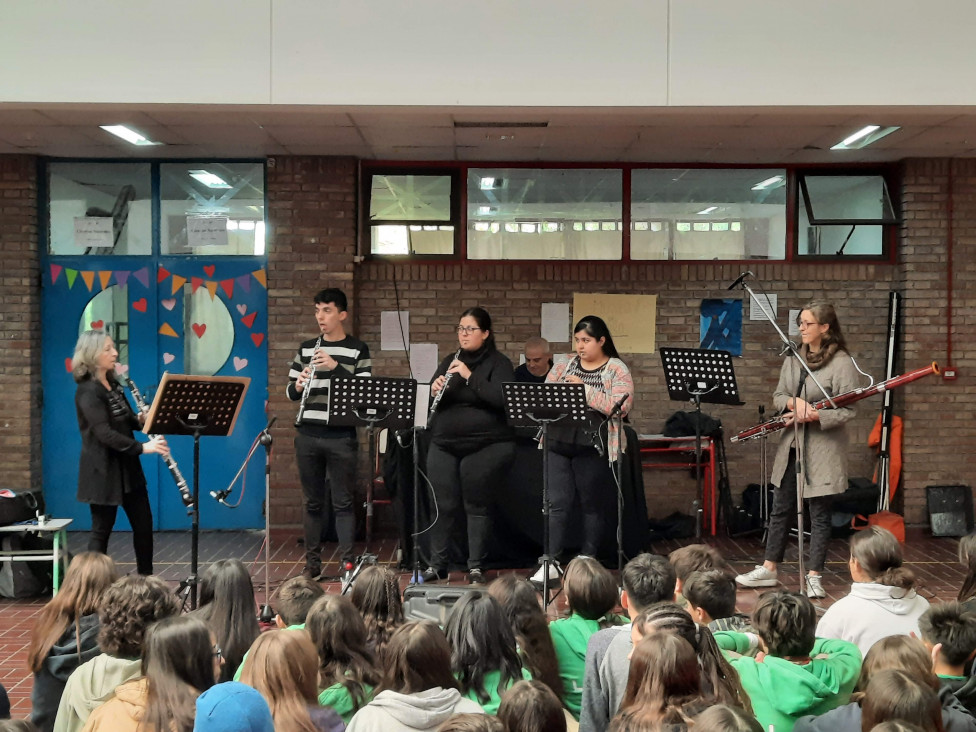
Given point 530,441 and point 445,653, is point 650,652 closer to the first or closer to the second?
point 445,653

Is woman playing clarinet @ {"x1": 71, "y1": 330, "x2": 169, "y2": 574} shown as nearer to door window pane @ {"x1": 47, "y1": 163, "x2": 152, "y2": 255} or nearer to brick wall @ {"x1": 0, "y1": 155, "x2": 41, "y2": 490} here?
brick wall @ {"x1": 0, "y1": 155, "x2": 41, "y2": 490}

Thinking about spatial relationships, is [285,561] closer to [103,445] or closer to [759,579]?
[103,445]

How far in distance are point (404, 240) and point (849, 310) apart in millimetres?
4126

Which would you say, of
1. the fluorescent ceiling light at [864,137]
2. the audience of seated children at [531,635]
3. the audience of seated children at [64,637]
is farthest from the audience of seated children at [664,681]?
the fluorescent ceiling light at [864,137]

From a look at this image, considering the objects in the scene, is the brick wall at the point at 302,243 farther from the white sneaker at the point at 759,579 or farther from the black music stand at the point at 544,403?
the white sneaker at the point at 759,579

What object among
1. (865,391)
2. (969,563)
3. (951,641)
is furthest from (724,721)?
(865,391)

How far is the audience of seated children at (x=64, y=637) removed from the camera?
3.94 metres

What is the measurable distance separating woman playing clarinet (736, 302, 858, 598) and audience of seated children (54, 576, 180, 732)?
15.3 feet

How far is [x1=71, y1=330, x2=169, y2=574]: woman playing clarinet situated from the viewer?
22.0 feet

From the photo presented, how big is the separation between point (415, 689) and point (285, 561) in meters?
5.37

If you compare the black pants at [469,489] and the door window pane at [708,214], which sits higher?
the door window pane at [708,214]

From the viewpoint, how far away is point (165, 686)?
121 inches

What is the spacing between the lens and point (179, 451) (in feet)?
31.2

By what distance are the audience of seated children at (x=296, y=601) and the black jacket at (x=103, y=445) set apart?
9.11ft
